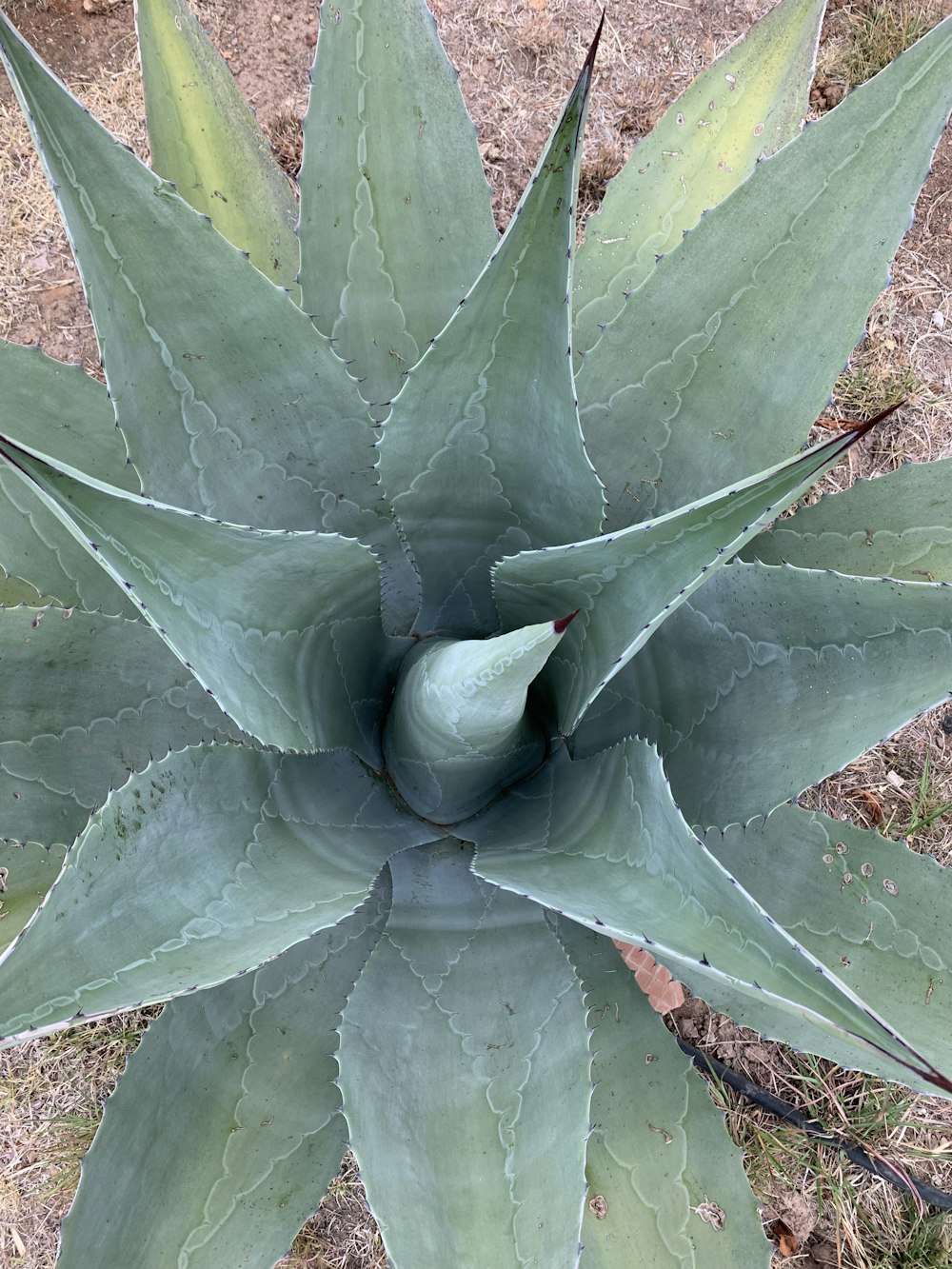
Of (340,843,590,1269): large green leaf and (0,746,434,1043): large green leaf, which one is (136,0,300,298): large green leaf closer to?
(0,746,434,1043): large green leaf

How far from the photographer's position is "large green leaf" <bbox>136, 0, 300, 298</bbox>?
1.39 meters

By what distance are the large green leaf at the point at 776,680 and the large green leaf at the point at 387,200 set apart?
0.50 meters

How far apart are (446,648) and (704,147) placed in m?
0.97

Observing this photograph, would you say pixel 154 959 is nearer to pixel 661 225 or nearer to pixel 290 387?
pixel 290 387

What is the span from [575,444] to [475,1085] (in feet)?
2.30

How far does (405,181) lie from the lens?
126 cm

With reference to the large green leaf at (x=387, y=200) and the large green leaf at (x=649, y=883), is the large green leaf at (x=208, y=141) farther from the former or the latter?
the large green leaf at (x=649, y=883)

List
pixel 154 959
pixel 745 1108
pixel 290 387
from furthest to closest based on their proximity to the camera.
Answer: pixel 745 1108
pixel 290 387
pixel 154 959

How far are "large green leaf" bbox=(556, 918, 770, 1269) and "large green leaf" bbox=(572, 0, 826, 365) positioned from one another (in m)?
0.98

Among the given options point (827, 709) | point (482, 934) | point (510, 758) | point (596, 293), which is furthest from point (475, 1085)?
point (596, 293)

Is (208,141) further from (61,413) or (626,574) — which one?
(626,574)

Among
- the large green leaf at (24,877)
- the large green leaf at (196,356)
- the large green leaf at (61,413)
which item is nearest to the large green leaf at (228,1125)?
the large green leaf at (24,877)

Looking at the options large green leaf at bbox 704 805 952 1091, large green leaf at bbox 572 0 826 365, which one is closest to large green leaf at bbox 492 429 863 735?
large green leaf at bbox 704 805 952 1091

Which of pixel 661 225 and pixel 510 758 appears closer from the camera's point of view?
pixel 510 758
